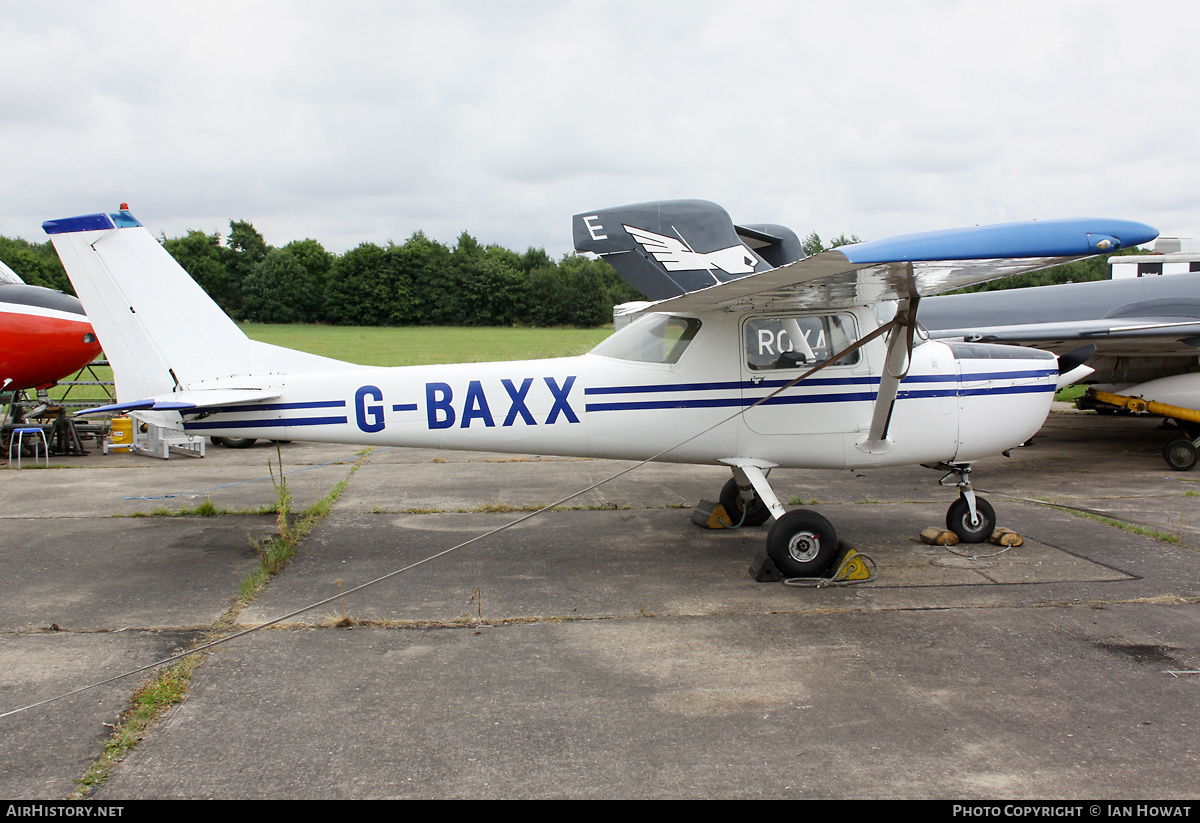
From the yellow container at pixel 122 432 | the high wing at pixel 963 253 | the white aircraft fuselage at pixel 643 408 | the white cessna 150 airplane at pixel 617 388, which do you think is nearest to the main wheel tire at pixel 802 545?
the white cessna 150 airplane at pixel 617 388

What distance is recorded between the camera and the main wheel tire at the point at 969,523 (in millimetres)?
6766

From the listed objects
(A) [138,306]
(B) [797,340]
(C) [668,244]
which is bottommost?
(B) [797,340]

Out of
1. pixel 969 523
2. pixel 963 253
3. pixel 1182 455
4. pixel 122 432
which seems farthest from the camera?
pixel 122 432

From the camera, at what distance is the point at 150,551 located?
6816 millimetres

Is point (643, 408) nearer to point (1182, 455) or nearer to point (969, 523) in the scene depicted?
point (969, 523)

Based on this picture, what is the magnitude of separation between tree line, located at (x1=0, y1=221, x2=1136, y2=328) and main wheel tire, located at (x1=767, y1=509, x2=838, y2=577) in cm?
7144

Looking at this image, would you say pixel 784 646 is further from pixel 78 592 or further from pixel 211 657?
pixel 78 592

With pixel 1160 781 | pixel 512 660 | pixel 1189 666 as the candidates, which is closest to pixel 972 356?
pixel 1189 666

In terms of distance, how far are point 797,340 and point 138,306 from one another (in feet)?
17.5

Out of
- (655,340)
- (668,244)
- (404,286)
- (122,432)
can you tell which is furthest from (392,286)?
(655,340)

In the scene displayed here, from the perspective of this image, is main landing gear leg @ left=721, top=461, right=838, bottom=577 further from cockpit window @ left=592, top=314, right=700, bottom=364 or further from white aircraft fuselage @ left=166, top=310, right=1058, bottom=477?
cockpit window @ left=592, top=314, right=700, bottom=364

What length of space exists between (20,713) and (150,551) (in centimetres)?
314

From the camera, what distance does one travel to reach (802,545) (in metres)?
5.88

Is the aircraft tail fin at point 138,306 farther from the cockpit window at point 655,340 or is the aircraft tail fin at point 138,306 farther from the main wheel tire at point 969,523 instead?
the main wheel tire at point 969,523
